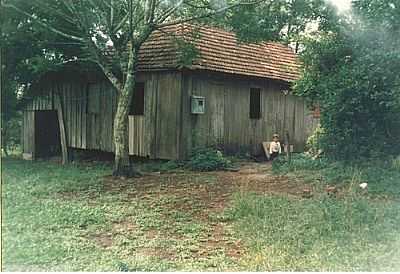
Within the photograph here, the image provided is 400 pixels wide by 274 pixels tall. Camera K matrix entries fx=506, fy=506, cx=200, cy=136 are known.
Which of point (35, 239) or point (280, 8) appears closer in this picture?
point (35, 239)

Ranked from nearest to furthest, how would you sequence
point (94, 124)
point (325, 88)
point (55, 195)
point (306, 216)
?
point (306, 216), point (55, 195), point (325, 88), point (94, 124)

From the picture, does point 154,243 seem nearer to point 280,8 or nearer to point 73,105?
point 280,8

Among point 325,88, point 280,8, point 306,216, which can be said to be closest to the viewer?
point 306,216

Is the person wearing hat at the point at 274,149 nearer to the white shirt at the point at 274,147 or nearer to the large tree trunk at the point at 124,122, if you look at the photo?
the white shirt at the point at 274,147

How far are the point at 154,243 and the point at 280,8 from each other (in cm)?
568

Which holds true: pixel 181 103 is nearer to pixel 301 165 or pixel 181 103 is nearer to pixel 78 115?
pixel 301 165

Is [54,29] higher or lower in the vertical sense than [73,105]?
higher

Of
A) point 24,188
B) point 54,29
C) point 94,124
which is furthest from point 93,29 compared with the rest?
point 94,124

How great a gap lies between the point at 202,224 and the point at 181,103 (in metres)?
6.50

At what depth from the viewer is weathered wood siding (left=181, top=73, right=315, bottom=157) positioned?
43.6ft

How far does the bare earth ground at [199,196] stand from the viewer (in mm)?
5730

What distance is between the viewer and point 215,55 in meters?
14.1

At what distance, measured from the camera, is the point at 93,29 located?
1069 cm

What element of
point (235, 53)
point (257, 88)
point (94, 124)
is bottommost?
point (94, 124)
